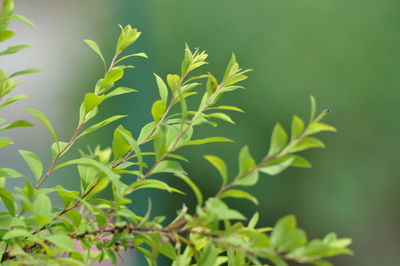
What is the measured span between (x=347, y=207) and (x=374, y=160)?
0.22 metres

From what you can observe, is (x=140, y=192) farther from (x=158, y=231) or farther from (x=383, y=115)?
(x=158, y=231)

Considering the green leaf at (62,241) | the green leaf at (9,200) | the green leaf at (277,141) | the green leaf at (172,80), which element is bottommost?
the green leaf at (62,241)

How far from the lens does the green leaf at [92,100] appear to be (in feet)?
0.90

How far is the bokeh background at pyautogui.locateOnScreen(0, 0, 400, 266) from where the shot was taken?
212cm

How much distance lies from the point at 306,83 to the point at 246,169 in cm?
201

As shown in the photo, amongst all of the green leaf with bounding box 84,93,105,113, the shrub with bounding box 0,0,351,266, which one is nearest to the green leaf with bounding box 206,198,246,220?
the shrub with bounding box 0,0,351,266

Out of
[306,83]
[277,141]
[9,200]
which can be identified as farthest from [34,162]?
[306,83]

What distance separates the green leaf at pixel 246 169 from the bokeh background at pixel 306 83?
1853 mm

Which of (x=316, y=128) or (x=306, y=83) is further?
(x=306, y=83)

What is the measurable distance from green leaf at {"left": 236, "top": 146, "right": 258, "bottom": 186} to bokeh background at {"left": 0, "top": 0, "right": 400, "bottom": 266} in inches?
72.9

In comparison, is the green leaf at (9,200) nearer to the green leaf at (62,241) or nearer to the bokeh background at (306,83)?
the green leaf at (62,241)

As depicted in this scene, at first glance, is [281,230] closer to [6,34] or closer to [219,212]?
[219,212]

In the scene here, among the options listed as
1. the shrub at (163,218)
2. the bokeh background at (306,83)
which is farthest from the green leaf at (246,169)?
the bokeh background at (306,83)

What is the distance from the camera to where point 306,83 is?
7.09ft
